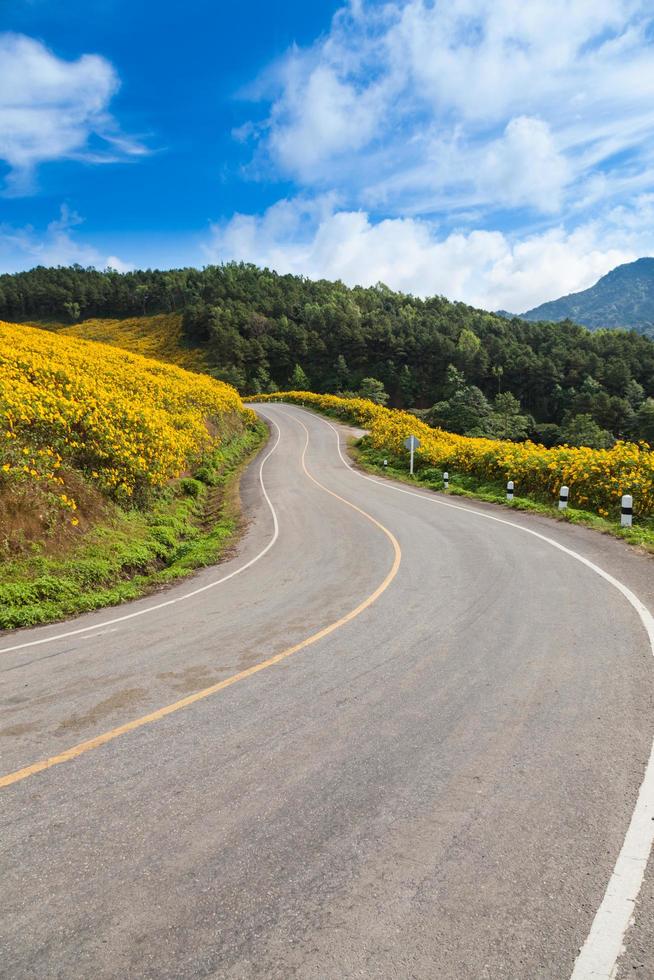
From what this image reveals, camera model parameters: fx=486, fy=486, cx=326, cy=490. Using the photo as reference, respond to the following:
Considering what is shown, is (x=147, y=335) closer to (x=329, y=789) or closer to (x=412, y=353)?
(x=412, y=353)

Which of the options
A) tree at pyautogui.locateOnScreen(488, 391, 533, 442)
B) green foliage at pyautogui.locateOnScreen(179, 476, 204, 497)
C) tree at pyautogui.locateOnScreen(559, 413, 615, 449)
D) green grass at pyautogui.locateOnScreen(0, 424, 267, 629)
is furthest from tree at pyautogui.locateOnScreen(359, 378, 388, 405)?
green grass at pyautogui.locateOnScreen(0, 424, 267, 629)

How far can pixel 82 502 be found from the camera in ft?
38.3

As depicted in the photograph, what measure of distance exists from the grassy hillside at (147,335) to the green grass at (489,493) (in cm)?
5551

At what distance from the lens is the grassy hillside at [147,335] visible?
3327 inches

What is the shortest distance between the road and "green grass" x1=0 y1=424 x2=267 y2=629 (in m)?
1.29

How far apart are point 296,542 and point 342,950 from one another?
36.4 feet

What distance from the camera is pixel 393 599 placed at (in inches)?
312

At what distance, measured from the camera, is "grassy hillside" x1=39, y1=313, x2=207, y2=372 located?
3327 inches

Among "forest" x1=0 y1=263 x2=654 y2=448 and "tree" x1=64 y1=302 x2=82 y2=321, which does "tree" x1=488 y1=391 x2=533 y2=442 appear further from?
"tree" x1=64 y1=302 x2=82 y2=321

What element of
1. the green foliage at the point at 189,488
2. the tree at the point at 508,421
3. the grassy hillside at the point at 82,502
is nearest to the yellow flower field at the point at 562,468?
the grassy hillside at the point at 82,502

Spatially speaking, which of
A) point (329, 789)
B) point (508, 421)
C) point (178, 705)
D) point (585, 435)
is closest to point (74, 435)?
point (178, 705)

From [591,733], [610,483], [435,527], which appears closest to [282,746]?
[591,733]

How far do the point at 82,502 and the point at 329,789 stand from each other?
10.2 m

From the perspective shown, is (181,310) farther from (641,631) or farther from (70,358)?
(641,631)
